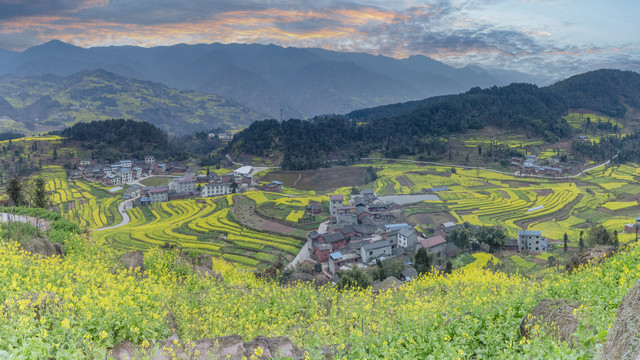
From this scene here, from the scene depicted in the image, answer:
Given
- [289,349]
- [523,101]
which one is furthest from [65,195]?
[523,101]

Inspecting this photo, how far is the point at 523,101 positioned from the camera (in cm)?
9838

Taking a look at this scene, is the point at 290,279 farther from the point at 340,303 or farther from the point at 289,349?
the point at 289,349

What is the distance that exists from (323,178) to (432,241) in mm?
35624

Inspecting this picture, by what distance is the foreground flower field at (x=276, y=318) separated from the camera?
188 inches

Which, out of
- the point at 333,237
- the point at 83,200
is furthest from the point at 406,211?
the point at 83,200

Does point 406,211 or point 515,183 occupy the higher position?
point 515,183

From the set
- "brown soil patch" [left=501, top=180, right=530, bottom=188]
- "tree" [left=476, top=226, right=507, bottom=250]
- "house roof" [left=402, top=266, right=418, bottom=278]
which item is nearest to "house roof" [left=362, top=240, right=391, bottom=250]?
"house roof" [left=402, top=266, right=418, bottom=278]

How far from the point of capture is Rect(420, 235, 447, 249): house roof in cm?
3012

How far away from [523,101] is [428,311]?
10884cm

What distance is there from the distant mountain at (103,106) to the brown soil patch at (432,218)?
13557cm

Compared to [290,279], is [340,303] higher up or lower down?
higher up

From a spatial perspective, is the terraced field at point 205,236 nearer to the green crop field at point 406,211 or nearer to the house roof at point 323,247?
the green crop field at point 406,211

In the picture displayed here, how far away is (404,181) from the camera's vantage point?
5744cm

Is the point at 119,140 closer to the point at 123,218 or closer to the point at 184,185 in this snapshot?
the point at 184,185
